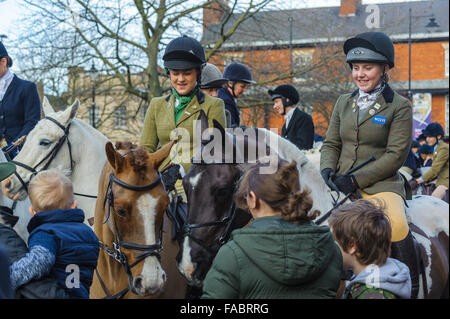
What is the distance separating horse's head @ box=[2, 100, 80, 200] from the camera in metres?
4.79

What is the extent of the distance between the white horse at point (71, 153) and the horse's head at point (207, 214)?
4.38ft

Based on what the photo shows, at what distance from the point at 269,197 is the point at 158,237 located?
1168 millimetres

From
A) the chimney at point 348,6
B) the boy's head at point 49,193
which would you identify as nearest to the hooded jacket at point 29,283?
the boy's head at point 49,193

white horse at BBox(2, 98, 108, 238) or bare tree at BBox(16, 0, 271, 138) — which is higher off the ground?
bare tree at BBox(16, 0, 271, 138)

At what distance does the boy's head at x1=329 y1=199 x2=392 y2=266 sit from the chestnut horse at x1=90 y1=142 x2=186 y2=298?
48.7 inches

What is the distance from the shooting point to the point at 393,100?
481 cm

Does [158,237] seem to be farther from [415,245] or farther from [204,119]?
[415,245]

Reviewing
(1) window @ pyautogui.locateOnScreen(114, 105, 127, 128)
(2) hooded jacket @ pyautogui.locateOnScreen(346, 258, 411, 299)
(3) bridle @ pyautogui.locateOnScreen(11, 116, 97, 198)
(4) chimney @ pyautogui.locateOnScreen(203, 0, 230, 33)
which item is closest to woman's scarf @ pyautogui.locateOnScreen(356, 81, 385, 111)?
(2) hooded jacket @ pyautogui.locateOnScreen(346, 258, 411, 299)

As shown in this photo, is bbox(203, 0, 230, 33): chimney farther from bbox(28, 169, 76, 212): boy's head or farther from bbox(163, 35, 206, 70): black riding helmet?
bbox(28, 169, 76, 212): boy's head

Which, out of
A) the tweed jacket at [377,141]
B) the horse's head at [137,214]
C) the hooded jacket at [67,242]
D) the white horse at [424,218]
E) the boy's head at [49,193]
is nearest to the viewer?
the hooded jacket at [67,242]

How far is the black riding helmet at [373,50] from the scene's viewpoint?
4.79 metres

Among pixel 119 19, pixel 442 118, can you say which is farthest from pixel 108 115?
pixel 442 118

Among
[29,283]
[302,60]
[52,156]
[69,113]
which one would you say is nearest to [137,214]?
[29,283]

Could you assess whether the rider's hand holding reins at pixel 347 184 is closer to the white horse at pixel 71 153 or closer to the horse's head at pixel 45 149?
the white horse at pixel 71 153
